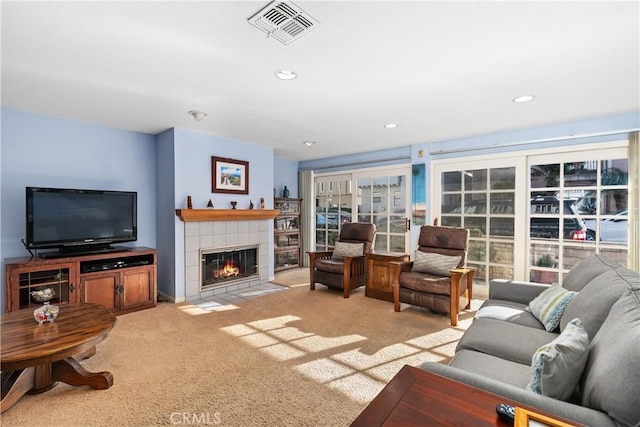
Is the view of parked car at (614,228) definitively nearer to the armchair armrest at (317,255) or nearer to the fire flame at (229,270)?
the armchair armrest at (317,255)

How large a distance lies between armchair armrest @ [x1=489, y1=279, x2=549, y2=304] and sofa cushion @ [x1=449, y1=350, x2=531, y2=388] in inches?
46.4

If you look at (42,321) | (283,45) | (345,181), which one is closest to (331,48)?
(283,45)

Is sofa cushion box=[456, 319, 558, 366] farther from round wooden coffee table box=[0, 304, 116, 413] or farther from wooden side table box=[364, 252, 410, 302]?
round wooden coffee table box=[0, 304, 116, 413]

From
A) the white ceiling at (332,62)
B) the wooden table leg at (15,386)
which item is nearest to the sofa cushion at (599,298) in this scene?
the white ceiling at (332,62)

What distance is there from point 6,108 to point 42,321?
2528mm

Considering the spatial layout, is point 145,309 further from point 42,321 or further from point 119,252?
point 42,321

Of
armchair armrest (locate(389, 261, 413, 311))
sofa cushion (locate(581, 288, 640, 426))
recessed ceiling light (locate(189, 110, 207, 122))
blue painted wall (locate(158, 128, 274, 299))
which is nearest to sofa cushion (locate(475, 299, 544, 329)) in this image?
sofa cushion (locate(581, 288, 640, 426))

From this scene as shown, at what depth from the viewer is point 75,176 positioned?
12.0 feet

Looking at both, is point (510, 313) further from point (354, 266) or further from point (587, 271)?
point (354, 266)

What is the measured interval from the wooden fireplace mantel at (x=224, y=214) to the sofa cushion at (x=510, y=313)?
3333 millimetres

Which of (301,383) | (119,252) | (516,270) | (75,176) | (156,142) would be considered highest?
(156,142)

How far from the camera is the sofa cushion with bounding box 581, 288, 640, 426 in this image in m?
0.87

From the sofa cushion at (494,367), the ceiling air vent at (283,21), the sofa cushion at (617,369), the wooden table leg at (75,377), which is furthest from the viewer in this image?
the wooden table leg at (75,377)

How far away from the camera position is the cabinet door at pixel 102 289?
10.9ft
